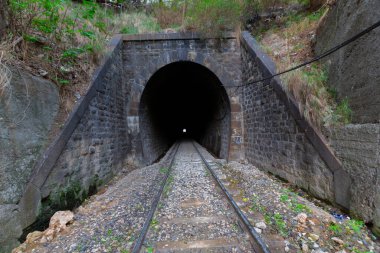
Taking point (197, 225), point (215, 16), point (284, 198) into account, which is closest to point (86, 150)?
point (197, 225)

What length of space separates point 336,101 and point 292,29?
4420 mm

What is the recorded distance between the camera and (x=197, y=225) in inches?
119

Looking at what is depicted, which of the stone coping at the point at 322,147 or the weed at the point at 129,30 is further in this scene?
the weed at the point at 129,30

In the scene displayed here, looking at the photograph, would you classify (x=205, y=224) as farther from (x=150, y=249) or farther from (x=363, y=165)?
(x=363, y=165)

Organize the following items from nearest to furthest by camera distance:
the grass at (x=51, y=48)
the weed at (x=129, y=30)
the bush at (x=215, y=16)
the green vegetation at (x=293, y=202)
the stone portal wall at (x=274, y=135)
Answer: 1. the green vegetation at (x=293, y=202)
2. the grass at (x=51, y=48)
3. the stone portal wall at (x=274, y=135)
4. the bush at (x=215, y=16)
5. the weed at (x=129, y=30)

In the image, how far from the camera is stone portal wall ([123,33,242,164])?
8000 millimetres

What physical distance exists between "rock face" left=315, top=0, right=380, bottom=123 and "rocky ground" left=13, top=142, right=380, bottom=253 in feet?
5.49

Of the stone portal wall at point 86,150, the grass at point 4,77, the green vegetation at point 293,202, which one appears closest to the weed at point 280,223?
the green vegetation at point 293,202

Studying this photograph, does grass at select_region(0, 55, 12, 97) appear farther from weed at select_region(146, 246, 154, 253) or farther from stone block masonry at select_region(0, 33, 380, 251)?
weed at select_region(146, 246, 154, 253)

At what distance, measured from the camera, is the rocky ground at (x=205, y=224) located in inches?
100

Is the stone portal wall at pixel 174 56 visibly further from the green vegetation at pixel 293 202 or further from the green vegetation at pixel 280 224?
the green vegetation at pixel 280 224

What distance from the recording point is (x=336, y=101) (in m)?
3.71

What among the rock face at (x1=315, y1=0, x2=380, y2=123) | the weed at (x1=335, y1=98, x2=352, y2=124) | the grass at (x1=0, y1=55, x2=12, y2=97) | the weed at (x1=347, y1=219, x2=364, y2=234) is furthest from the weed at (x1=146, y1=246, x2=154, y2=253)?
the weed at (x1=335, y1=98, x2=352, y2=124)

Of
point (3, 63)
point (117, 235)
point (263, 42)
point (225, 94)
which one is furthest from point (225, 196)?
point (263, 42)
